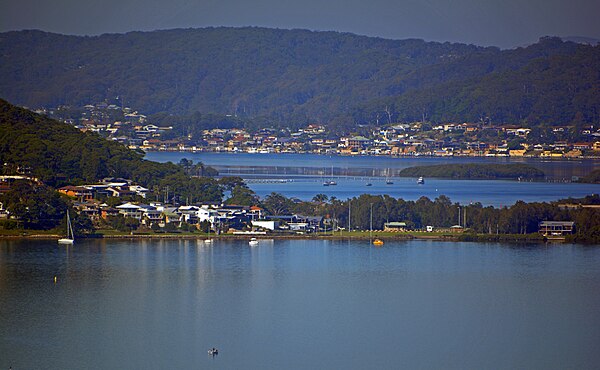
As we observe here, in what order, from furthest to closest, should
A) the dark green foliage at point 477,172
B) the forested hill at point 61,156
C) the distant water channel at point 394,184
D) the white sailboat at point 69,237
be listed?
the dark green foliage at point 477,172 → the distant water channel at point 394,184 → the forested hill at point 61,156 → the white sailboat at point 69,237

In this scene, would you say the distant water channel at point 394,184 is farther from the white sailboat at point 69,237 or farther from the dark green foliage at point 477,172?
the white sailboat at point 69,237

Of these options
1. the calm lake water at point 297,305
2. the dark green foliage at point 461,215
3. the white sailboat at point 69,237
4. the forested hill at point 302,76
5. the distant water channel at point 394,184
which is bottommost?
the calm lake water at point 297,305

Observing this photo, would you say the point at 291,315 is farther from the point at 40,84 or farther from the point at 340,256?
the point at 40,84

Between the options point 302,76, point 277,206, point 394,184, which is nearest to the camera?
point 277,206

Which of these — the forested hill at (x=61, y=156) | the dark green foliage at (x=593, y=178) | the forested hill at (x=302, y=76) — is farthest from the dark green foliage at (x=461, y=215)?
the forested hill at (x=302, y=76)

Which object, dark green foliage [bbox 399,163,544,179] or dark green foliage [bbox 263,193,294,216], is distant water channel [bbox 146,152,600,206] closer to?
dark green foliage [bbox 399,163,544,179]

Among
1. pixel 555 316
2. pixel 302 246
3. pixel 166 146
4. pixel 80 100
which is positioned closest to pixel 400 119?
pixel 166 146

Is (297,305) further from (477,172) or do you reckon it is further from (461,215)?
(477,172)

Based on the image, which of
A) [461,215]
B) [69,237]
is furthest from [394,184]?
[69,237]
